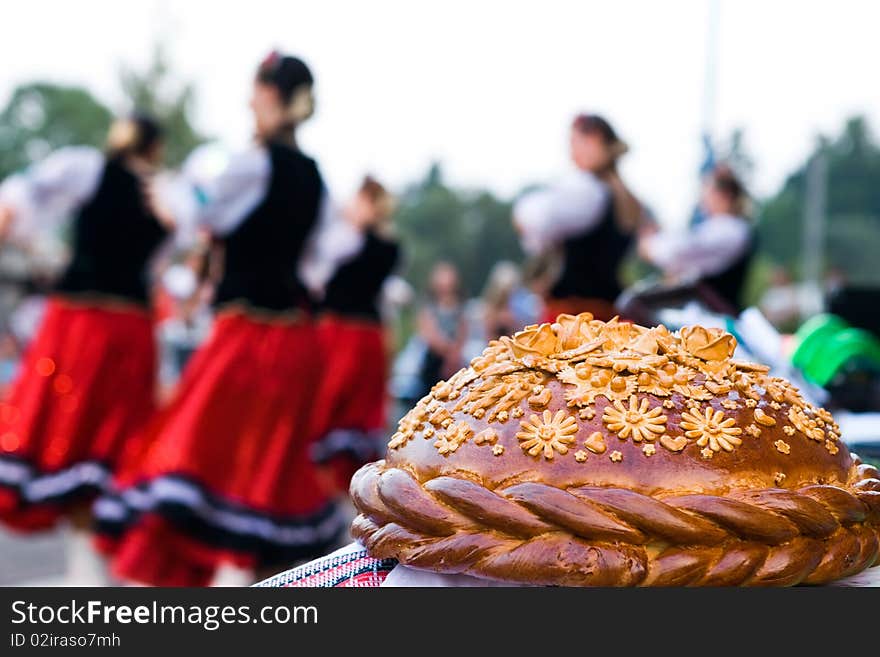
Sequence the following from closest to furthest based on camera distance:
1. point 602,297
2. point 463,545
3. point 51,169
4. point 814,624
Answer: point 814,624
point 463,545
point 51,169
point 602,297

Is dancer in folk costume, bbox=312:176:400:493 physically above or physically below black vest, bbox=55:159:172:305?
below

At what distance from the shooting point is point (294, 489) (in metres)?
4.11

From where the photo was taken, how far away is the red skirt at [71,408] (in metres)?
4.25

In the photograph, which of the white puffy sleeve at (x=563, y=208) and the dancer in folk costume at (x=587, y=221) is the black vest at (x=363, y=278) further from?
the white puffy sleeve at (x=563, y=208)

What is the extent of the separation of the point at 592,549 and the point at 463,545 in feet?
0.33

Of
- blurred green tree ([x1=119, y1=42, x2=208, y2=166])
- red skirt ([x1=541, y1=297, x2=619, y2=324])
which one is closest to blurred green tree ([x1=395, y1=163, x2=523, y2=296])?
blurred green tree ([x1=119, y1=42, x2=208, y2=166])

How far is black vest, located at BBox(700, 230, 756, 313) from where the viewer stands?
5.27m

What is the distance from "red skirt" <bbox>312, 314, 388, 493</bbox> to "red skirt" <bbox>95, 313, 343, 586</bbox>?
85.9 inches

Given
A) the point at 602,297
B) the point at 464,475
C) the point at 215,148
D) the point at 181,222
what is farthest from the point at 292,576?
the point at 602,297

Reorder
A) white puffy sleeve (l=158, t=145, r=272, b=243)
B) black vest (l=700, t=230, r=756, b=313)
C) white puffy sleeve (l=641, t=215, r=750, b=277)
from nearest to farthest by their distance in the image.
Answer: white puffy sleeve (l=158, t=145, r=272, b=243) → white puffy sleeve (l=641, t=215, r=750, b=277) → black vest (l=700, t=230, r=756, b=313)

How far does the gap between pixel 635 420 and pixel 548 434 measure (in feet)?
0.23

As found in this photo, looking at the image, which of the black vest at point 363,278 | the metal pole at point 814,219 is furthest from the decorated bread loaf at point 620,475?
the metal pole at point 814,219

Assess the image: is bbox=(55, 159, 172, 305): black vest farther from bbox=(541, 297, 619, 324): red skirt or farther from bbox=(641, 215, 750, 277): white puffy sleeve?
bbox=(641, 215, 750, 277): white puffy sleeve

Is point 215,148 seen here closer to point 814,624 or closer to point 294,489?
point 294,489
